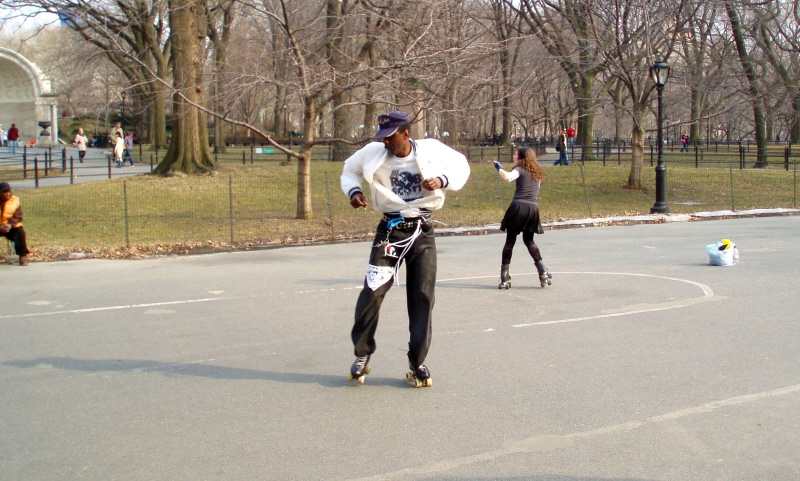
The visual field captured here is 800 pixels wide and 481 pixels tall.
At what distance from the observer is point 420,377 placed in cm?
609

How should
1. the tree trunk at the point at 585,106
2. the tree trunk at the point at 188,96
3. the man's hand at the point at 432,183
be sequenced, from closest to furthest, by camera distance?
the man's hand at the point at 432,183, the tree trunk at the point at 188,96, the tree trunk at the point at 585,106

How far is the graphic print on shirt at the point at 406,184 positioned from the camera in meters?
5.84

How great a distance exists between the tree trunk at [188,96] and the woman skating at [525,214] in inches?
526

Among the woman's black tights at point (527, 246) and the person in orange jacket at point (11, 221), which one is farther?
the person in orange jacket at point (11, 221)

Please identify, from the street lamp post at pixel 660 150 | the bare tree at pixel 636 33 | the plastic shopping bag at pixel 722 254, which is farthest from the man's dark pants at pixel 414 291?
the bare tree at pixel 636 33

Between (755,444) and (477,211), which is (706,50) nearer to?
(477,211)

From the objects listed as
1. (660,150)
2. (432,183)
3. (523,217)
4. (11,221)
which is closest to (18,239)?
(11,221)

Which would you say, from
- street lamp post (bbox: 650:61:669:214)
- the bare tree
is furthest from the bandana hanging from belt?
the bare tree

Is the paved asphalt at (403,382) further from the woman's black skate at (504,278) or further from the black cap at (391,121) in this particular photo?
the black cap at (391,121)

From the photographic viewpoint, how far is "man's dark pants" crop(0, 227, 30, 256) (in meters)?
12.8

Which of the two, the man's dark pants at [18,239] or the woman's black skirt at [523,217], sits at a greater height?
the woman's black skirt at [523,217]

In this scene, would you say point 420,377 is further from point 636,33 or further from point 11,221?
point 636,33

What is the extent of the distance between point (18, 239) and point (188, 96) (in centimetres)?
1044

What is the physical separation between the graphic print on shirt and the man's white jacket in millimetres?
39
